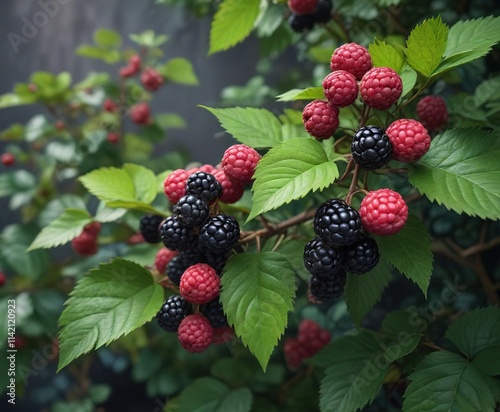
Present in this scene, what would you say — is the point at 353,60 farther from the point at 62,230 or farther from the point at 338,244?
the point at 62,230

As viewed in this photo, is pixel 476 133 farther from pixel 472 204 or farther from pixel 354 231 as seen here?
pixel 354 231

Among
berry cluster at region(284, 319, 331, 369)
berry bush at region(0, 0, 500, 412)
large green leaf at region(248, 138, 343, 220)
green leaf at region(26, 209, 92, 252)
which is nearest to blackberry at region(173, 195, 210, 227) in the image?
berry bush at region(0, 0, 500, 412)

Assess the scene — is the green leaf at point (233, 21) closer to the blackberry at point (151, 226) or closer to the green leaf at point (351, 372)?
the blackberry at point (151, 226)

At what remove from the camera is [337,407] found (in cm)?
79

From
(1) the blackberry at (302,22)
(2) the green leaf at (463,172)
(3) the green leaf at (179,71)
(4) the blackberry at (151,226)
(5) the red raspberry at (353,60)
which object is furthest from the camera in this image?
(3) the green leaf at (179,71)

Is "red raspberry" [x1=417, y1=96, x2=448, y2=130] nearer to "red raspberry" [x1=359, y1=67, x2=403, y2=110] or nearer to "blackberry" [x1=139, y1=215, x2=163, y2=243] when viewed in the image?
"red raspberry" [x1=359, y1=67, x2=403, y2=110]

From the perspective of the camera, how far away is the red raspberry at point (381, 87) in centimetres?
63

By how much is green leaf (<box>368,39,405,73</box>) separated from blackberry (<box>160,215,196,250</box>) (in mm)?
384

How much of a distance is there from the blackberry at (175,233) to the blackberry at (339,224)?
207mm

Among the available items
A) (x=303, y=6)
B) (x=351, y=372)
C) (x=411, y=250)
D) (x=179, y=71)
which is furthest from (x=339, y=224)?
(x=179, y=71)

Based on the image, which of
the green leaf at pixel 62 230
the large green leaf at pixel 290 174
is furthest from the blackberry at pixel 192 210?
the green leaf at pixel 62 230

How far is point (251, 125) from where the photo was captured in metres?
0.79

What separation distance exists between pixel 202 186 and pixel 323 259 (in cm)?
20

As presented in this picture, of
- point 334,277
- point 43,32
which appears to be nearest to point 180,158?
point 43,32
